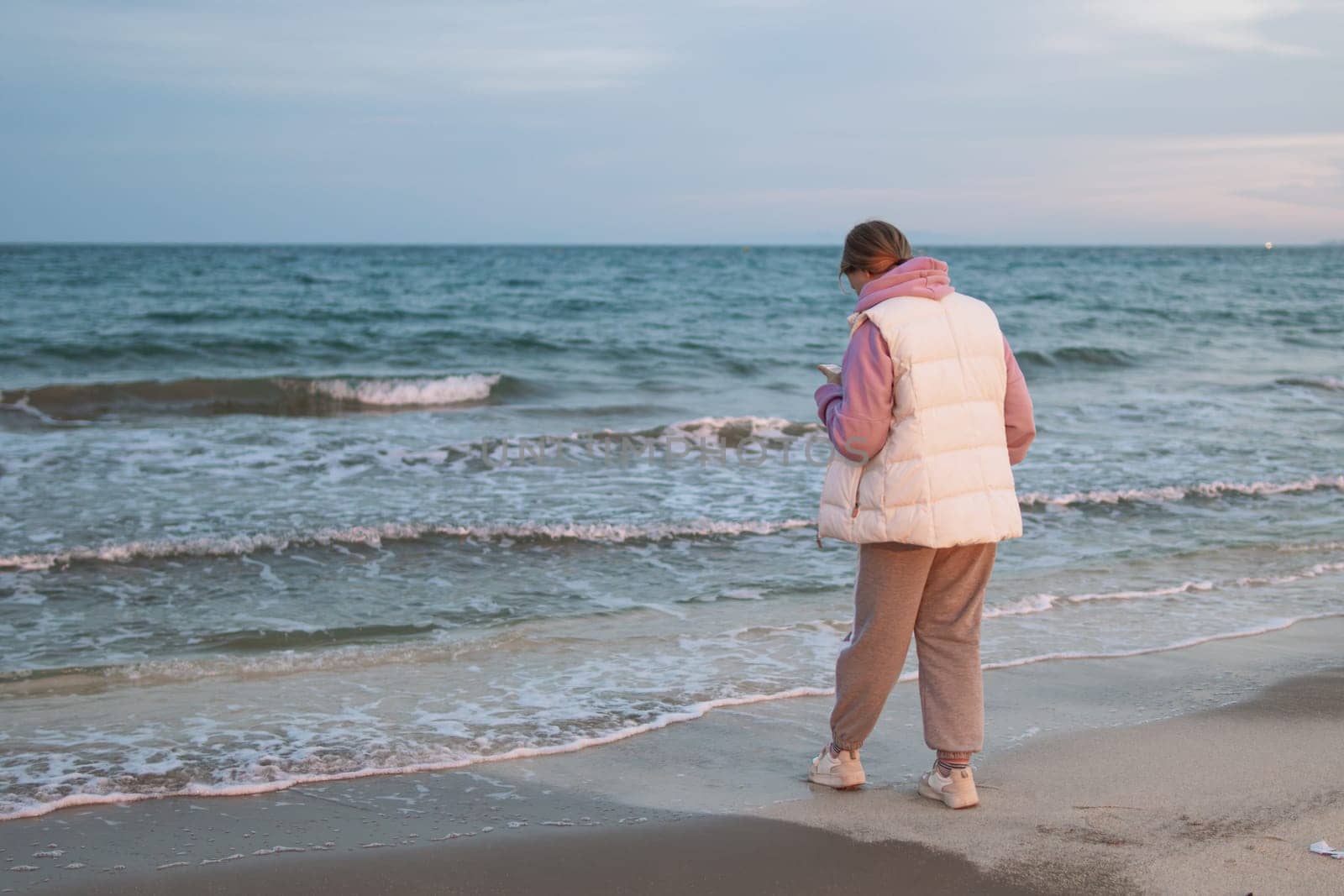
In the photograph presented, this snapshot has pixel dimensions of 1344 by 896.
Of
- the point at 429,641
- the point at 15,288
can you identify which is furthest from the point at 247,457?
the point at 15,288

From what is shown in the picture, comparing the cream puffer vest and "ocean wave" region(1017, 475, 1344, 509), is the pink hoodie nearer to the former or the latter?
the cream puffer vest

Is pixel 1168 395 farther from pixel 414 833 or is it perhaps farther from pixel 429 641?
pixel 414 833

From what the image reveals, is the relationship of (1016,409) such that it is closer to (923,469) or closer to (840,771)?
(923,469)

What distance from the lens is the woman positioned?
3.17 meters

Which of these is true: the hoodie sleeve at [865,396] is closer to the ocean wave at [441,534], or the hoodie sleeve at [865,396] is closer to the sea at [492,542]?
the sea at [492,542]

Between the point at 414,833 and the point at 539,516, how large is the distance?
16.2 feet

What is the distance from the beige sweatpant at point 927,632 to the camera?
11.0ft

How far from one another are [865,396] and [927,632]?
78cm

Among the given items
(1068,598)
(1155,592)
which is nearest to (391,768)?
(1068,598)

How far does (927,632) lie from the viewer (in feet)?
11.3

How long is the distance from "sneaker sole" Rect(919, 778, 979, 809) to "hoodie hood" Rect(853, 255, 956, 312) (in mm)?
1517

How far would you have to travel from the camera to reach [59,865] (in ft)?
10.5

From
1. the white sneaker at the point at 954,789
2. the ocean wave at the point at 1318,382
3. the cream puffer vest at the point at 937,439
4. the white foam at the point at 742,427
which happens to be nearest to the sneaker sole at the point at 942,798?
the white sneaker at the point at 954,789

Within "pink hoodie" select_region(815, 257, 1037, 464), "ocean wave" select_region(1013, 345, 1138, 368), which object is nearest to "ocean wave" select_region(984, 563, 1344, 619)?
"pink hoodie" select_region(815, 257, 1037, 464)
